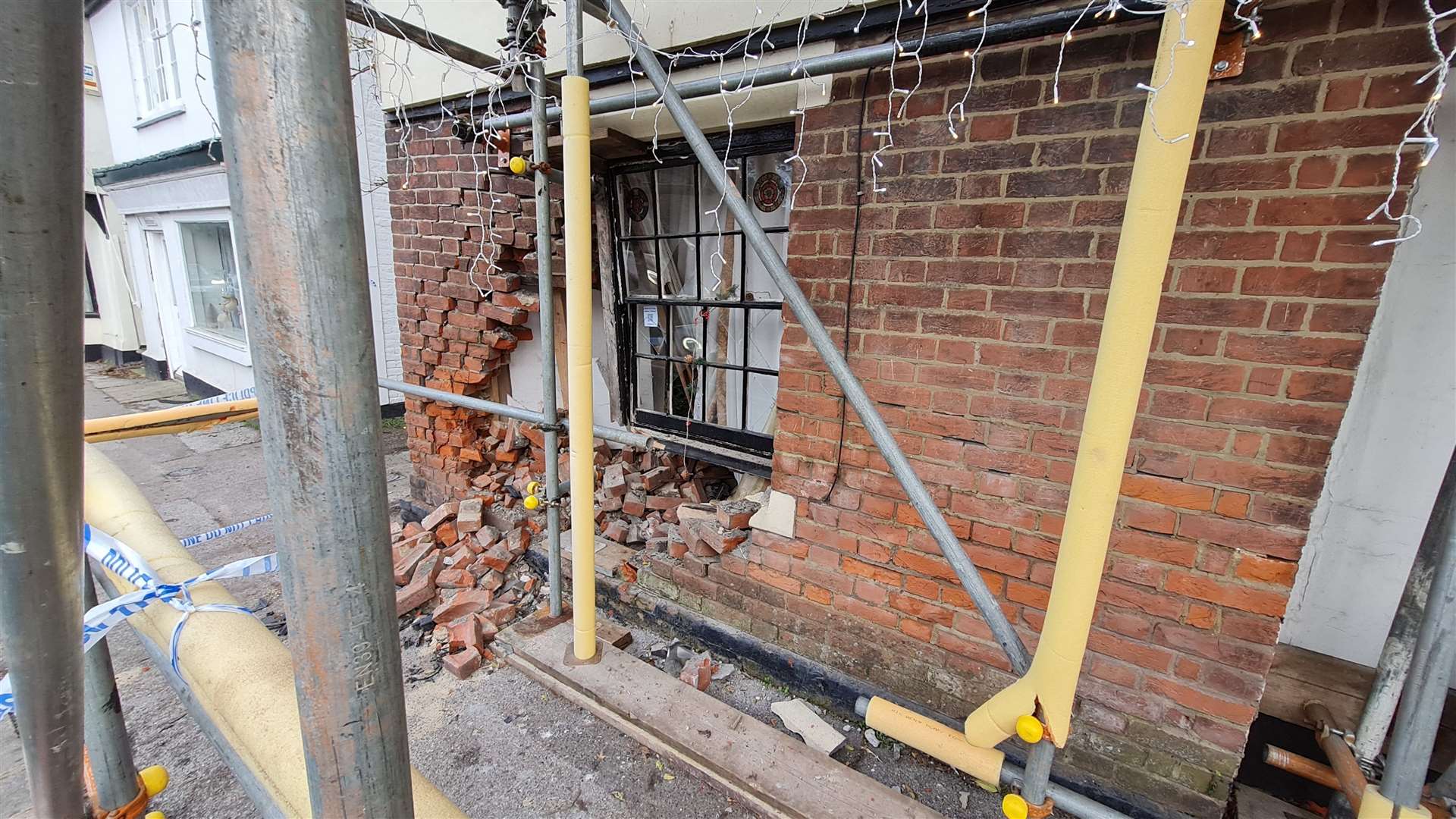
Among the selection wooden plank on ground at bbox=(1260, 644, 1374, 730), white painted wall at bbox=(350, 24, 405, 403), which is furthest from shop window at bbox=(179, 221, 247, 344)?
wooden plank on ground at bbox=(1260, 644, 1374, 730)

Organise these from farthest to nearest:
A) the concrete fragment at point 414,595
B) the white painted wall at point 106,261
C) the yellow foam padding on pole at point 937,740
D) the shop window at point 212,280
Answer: the white painted wall at point 106,261 → the shop window at point 212,280 → the concrete fragment at point 414,595 → the yellow foam padding on pole at point 937,740

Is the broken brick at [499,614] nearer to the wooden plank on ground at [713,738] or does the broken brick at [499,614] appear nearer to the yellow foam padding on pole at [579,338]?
the wooden plank on ground at [713,738]

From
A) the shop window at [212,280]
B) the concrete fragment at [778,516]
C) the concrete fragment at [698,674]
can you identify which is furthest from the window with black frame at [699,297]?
the shop window at [212,280]

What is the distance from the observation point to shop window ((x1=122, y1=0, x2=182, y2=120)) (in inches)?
288

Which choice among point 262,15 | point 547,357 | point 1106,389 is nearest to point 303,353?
point 262,15

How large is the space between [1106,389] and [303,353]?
4.08 ft

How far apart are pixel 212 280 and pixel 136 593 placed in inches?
375

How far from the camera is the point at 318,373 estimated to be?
0.60 m

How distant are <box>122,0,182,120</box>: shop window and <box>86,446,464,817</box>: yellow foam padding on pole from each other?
8.75m

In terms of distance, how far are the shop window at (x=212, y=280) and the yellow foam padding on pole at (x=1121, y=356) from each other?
31.5 ft

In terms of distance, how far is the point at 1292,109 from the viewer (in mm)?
1436

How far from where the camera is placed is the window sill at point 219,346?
7.26 meters

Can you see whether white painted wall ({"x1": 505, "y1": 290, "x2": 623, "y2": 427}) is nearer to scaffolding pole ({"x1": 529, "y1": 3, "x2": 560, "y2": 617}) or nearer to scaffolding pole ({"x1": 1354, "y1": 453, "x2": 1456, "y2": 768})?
scaffolding pole ({"x1": 529, "y1": 3, "x2": 560, "y2": 617})

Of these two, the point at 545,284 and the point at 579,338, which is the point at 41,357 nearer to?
the point at 579,338
